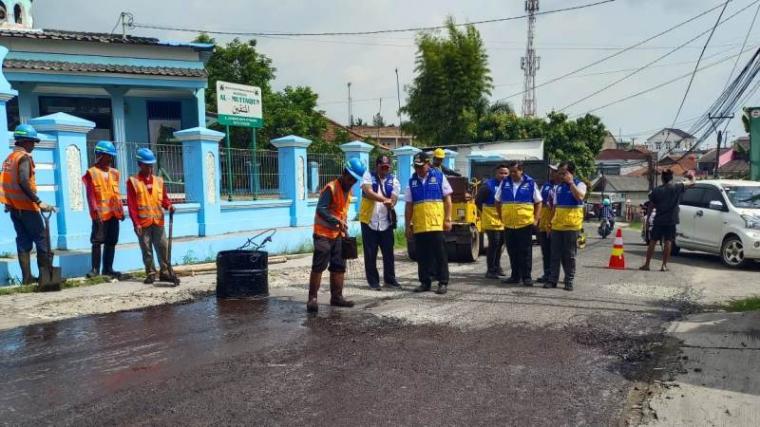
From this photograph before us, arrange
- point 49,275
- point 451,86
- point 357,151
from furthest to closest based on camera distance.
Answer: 1. point 451,86
2. point 357,151
3. point 49,275

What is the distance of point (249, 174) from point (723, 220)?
30.4 feet

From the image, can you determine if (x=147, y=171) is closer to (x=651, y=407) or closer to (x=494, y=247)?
(x=494, y=247)

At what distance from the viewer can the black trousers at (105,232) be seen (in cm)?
810

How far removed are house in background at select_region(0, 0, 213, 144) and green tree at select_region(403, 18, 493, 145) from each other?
1536 cm

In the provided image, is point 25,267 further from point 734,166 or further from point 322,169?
point 734,166

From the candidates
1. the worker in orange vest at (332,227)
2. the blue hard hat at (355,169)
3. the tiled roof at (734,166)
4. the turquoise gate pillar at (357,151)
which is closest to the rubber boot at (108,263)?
the worker in orange vest at (332,227)

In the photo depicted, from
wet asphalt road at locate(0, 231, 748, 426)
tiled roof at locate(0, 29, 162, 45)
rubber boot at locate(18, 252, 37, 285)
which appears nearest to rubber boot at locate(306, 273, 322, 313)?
wet asphalt road at locate(0, 231, 748, 426)

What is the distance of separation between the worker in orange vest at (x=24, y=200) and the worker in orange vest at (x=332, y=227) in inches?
138

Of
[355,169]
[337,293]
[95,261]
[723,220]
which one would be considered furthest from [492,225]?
[95,261]

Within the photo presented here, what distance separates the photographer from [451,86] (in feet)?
100

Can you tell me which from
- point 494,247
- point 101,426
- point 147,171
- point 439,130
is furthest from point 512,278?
point 439,130

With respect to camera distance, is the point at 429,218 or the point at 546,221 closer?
the point at 429,218

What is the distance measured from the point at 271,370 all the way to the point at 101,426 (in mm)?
1372

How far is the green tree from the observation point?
30312mm
